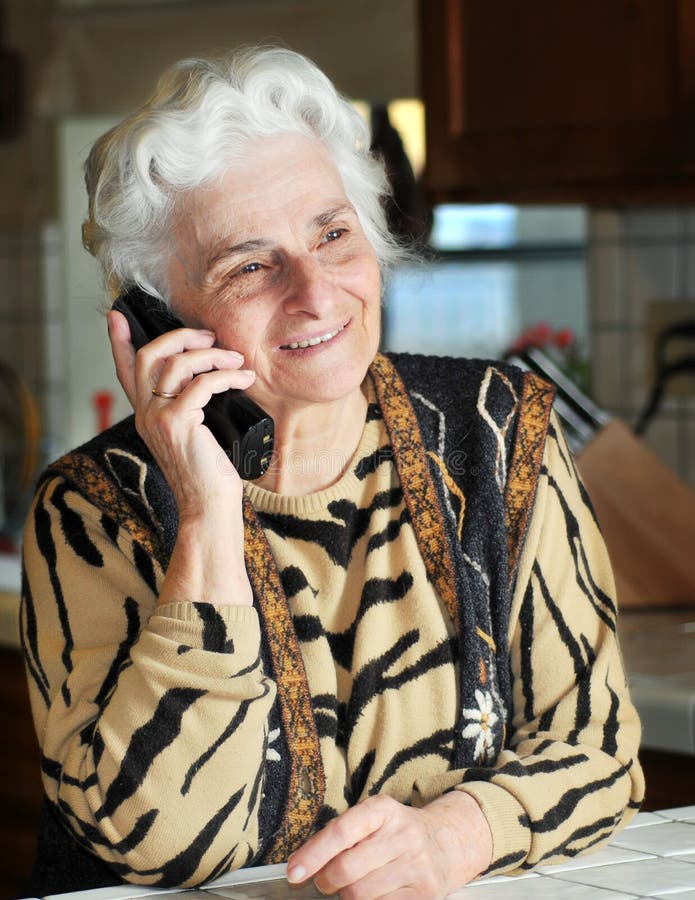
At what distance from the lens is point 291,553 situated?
1362mm

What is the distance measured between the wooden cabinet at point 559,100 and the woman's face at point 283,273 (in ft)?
3.24

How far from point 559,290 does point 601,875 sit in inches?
147

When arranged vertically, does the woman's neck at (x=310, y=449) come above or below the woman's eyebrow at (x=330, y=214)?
below

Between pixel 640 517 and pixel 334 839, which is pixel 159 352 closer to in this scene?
pixel 334 839

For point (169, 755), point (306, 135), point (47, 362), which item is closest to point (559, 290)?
Result: point (47, 362)

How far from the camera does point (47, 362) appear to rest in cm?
424

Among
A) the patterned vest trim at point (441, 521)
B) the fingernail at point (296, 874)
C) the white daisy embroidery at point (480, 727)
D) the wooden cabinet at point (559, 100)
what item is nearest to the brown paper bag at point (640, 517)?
the wooden cabinet at point (559, 100)

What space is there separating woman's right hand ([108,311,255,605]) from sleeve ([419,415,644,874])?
294 millimetres

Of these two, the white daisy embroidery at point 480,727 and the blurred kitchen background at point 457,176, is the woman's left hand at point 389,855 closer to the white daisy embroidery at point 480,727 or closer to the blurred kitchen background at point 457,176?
the white daisy embroidery at point 480,727

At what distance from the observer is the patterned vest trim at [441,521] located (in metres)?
1.28

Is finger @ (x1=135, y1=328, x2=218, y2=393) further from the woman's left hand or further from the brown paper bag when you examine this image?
the brown paper bag

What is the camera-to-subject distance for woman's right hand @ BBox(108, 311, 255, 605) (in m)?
1.19

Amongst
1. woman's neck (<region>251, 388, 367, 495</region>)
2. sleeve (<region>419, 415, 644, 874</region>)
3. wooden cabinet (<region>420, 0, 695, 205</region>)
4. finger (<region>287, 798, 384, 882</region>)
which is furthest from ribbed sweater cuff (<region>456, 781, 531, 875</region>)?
wooden cabinet (<region>420, 0, 695, 205</region>)

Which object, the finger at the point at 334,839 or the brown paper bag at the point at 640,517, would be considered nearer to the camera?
the finger at the point at 334,839
